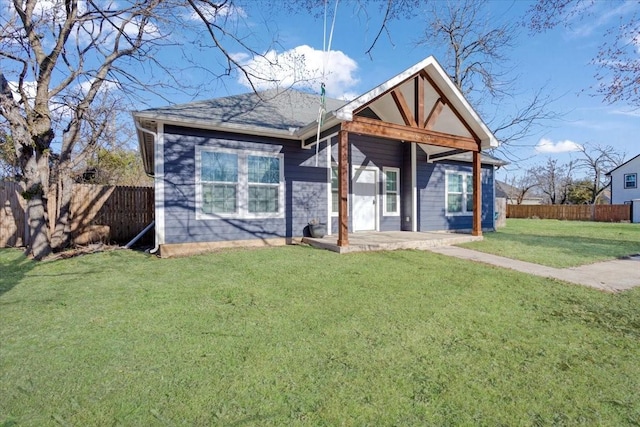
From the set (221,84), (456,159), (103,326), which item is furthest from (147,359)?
(456,159)

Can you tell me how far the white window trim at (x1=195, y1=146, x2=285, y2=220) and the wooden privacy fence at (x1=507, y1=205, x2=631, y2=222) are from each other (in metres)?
26.9

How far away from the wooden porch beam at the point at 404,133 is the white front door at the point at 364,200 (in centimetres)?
208

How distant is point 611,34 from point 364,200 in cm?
686

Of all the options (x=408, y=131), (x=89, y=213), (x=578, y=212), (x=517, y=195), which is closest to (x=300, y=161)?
(x=408, y=131)

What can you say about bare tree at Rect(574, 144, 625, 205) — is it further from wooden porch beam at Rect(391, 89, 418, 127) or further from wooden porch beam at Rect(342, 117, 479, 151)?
wooden porch beam at Rect(391, 89, 418, 127)

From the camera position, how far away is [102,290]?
14.0 feet

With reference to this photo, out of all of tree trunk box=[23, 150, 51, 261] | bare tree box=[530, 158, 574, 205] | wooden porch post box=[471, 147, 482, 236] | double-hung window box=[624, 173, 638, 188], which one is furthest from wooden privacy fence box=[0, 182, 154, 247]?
bare tree box=[530, 158, 574, 205]

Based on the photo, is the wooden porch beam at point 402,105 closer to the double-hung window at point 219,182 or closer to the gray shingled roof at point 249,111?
the gray shingled roof at point 249,111

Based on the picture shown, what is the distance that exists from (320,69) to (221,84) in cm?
227

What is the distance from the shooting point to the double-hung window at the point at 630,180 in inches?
1051

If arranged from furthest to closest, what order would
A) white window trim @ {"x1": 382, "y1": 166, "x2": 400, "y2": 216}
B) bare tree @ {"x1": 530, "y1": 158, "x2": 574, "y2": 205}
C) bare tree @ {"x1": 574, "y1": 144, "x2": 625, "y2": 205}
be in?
bare tree @ {"x1": 530, "y1": 158, "x2": 574, "y2": 205}
bare tree @ {"x1": 574, "y1": 144, "x2": 625, "y2": 205}
white window trim @ {"x1": 382, "y1": 166, "x2": 400, "y2": 216}

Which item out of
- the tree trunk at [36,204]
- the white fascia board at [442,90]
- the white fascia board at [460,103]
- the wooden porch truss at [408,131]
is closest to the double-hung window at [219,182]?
the wooden porch truss at [408,131]

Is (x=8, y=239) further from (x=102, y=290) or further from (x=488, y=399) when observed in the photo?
(x=488, y=399)

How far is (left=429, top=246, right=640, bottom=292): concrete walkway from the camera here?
4.85m
